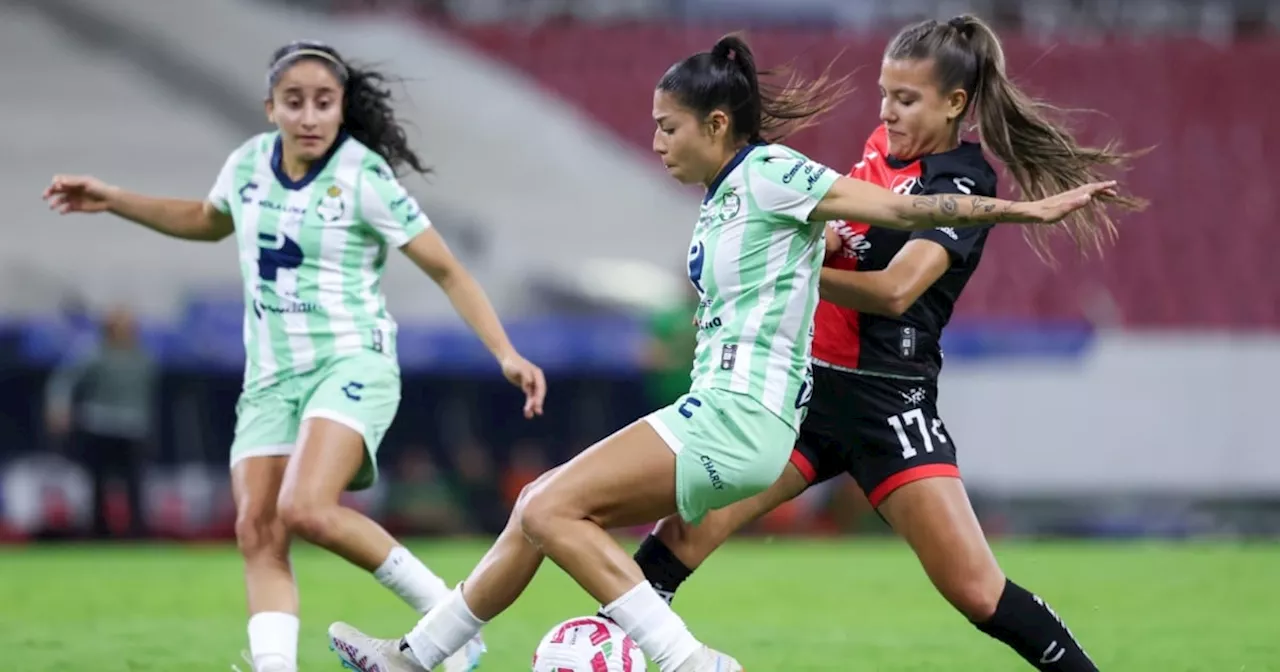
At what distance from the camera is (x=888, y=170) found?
545 cm

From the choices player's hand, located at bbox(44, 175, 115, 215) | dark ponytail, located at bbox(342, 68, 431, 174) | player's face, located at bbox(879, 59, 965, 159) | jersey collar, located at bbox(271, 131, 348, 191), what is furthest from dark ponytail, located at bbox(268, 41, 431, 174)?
player's face, located at bbox(879, 59, 965, 159)

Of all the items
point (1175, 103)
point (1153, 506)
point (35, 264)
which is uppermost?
point (1175, 103)

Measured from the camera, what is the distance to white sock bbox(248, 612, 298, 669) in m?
5.39

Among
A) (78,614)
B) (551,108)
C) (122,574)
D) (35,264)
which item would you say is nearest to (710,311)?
(78,614)

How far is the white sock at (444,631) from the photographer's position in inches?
196

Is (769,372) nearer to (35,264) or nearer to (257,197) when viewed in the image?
(257,197)

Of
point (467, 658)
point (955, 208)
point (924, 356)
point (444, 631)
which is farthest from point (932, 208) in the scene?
point (467, 658)

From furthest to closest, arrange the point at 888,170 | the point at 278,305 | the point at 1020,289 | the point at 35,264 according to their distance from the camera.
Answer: the point at 1020,289
the point at 35,264
the point at 278,305
the point at 888,170

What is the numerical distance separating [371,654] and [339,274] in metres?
1.47

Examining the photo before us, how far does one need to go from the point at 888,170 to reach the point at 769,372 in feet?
3.40

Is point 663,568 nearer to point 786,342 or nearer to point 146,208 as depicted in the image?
point 786,342

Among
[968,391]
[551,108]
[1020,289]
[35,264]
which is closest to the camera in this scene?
[968,391]

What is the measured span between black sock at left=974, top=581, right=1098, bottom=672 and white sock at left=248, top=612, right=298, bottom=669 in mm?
2175

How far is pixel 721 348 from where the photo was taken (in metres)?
4.77
